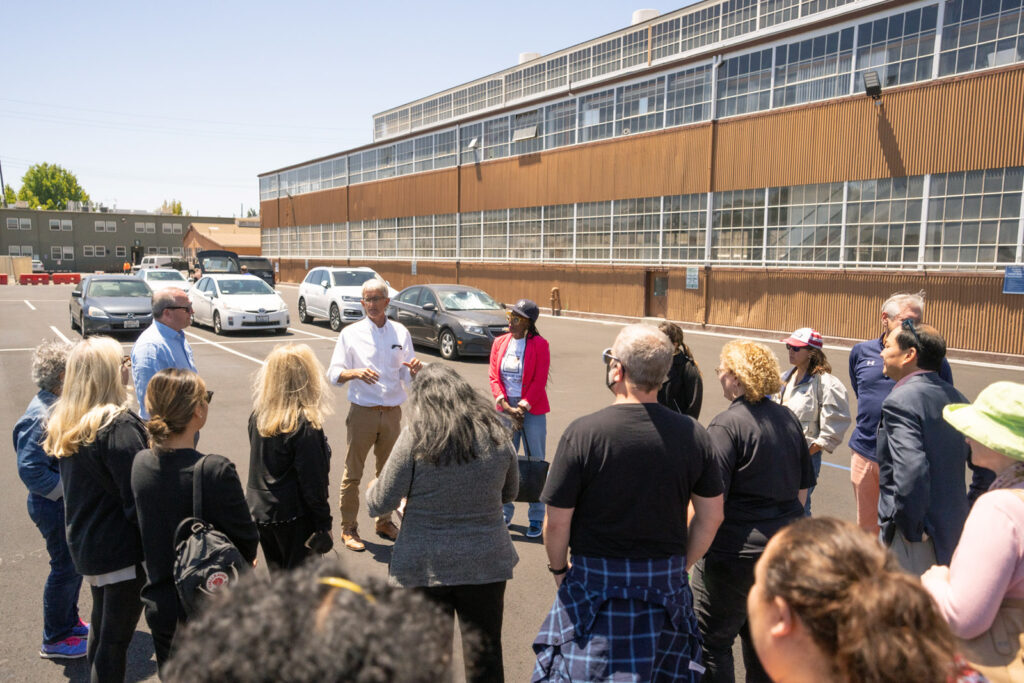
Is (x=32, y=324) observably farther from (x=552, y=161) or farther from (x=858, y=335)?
(x=858, y=335)

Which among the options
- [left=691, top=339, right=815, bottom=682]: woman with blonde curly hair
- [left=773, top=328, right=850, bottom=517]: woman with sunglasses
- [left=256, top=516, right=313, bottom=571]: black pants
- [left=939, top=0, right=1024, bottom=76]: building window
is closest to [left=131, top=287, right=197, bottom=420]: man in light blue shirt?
[left=256, top=516, right=313, bottom=571]: black pants

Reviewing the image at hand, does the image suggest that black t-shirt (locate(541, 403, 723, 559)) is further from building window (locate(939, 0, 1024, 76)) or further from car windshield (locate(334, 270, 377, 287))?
building window (locate(939, 0, 1024, 76))

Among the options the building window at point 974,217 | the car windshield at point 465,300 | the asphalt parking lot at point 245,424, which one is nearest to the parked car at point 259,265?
the asphalt parking lot at point 245,424

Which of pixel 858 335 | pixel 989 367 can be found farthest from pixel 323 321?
pixel 989 367

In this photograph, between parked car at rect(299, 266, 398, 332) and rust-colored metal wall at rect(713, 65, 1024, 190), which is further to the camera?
parked car at rect(299, 266, 398, 332)

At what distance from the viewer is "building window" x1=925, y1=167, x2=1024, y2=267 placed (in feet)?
53.5

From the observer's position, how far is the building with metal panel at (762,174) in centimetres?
→ 1695

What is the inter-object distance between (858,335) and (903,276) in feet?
6.46

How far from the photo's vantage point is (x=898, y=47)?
18281mm

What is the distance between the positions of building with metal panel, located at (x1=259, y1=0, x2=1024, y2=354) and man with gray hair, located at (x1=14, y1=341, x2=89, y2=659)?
1910cm

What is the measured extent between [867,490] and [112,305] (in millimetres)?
17309

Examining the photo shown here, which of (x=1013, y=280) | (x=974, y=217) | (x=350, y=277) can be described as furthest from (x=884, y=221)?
(x=350, y=277)

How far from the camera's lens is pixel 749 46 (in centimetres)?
2158

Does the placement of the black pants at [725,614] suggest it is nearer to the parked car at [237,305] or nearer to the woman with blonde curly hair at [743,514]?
the woman with blonde curly hair at [743,514]
